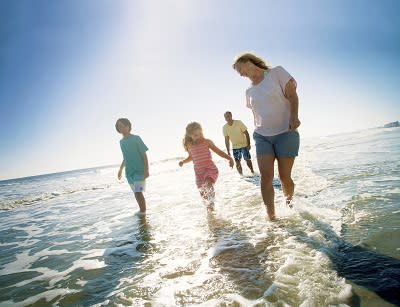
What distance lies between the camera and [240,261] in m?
2.90

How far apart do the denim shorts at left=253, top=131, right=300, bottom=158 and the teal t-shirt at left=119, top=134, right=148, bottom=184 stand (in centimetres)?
297

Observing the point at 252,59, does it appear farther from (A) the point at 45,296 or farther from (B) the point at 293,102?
(A) the point at 45,296

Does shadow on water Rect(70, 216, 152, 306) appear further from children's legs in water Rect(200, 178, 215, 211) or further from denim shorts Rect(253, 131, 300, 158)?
denim shorts Rect(253, 131, 300, 158)

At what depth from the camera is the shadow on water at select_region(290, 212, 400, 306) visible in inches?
79.5

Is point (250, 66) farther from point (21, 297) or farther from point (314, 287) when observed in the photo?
point (21, 297)

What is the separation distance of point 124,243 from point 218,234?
145 cm

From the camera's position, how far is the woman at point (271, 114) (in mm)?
3674

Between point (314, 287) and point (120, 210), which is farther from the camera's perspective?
point (120, 210)

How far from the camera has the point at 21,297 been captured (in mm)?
2883

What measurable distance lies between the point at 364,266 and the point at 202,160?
11.2 ft

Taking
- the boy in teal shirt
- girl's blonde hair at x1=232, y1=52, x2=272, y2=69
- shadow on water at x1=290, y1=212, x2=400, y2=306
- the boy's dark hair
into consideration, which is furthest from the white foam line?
the boy's dark hair

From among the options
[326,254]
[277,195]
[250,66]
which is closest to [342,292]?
[326,254]

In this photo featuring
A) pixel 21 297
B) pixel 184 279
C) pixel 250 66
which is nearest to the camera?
pixel 184 279

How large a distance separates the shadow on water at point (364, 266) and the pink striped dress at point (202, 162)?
2.49m
